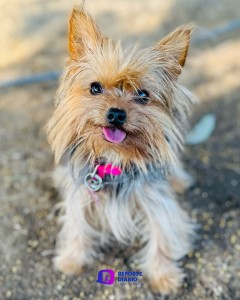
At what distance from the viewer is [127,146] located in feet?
8.66

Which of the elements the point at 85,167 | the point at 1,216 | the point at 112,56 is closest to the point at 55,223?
the point at 1,216

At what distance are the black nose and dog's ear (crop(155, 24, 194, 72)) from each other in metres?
0.42

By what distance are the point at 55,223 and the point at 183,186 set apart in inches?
40.1

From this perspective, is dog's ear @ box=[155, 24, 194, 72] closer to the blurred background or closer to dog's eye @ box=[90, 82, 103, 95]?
dog's eye @ box=[90, 82, 103, 95]

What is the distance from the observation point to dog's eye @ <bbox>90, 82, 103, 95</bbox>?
8.51 feet

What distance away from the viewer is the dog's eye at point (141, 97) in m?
2.58

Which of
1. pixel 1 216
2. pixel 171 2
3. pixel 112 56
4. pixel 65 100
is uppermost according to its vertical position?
pixel 112 56

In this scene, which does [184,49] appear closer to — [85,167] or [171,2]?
[85,167]

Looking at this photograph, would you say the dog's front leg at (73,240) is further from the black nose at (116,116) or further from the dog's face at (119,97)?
the black nose at (116,116)

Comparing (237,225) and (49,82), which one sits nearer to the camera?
(237,225)

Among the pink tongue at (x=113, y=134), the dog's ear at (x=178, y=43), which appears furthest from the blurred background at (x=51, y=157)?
the dog's ear at (x=178, y=43)

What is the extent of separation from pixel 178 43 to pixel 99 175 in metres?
0.89
